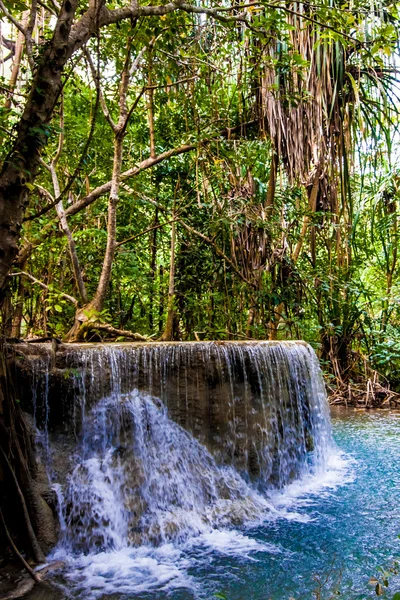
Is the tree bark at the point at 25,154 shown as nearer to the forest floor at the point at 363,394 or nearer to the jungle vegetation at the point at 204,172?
the jungle vegetation at the point at 204,172

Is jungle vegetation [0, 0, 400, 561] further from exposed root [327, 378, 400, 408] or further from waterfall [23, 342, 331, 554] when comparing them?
exposed root [327, 378, 400, 408]

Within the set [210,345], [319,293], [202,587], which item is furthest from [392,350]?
[202,587]

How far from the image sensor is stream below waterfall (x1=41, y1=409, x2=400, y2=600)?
2.71 m

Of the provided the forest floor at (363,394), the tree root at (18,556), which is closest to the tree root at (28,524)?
the tree root at (18,556)

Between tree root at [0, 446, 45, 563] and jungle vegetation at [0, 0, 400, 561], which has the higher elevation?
jungle vegetation at [0, 0, 400, 561]

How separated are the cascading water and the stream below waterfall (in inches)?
5.7

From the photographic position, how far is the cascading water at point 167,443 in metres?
Result: 3.49

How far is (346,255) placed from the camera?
8.30 m

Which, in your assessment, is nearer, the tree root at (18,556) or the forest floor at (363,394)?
the tree root at (18,556)

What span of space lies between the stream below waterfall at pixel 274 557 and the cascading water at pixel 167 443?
145mm

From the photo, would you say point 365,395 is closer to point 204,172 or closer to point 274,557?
point 204,172

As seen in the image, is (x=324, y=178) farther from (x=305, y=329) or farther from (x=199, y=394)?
(x=199, y=394)

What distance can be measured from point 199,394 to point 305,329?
4121 millimetres

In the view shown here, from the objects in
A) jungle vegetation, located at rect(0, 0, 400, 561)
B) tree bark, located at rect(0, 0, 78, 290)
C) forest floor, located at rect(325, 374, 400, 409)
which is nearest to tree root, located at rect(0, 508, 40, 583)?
tree bark, located at rect(0, 0, 78, 290)
